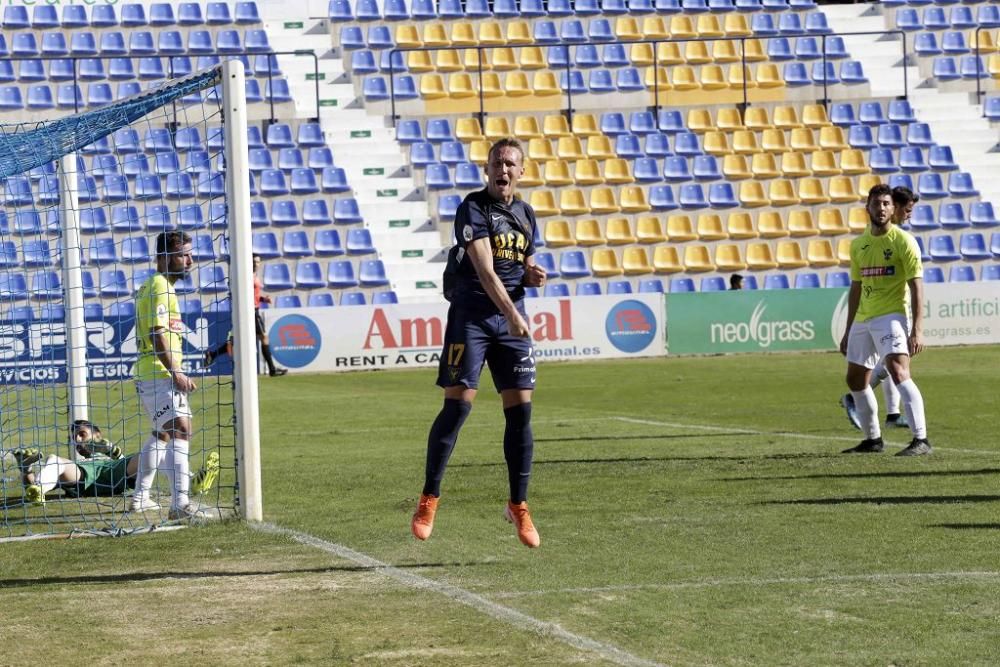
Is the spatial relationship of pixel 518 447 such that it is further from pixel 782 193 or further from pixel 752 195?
pixel 782 193

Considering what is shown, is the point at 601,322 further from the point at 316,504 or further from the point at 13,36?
the point at 316,504

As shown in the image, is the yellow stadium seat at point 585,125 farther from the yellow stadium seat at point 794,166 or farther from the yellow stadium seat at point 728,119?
the yellow stadium seat at point 794,166

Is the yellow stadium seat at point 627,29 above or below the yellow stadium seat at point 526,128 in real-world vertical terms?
above

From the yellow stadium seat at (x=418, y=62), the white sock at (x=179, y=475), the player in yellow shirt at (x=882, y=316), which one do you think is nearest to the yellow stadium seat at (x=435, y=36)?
the yellow stadium seat at (x=418, y=62)

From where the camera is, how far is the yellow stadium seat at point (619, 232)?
3184 cm

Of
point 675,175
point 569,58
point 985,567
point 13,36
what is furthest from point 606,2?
point 985,567

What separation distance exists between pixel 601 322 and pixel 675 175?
5702 mm

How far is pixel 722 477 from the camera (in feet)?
37.4

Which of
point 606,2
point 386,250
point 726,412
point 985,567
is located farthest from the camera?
point 606,2

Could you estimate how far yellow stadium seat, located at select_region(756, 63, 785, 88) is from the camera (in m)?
34.7

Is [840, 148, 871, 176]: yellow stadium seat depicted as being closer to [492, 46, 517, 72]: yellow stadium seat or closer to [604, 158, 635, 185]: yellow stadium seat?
[604, 158, 635, 185]: yellow stadium seat

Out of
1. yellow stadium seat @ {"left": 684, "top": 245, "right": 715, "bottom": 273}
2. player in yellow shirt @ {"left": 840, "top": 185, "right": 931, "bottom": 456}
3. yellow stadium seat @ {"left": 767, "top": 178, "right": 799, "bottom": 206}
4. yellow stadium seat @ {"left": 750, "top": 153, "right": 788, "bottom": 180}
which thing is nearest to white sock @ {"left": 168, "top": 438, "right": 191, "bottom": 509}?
player in yellow shirt @ {"left": 840, "top": 185, "right": 931, "bottom": 456}

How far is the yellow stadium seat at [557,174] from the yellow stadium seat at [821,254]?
16.8ft

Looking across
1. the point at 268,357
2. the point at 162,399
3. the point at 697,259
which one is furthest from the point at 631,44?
the point at 162,399
